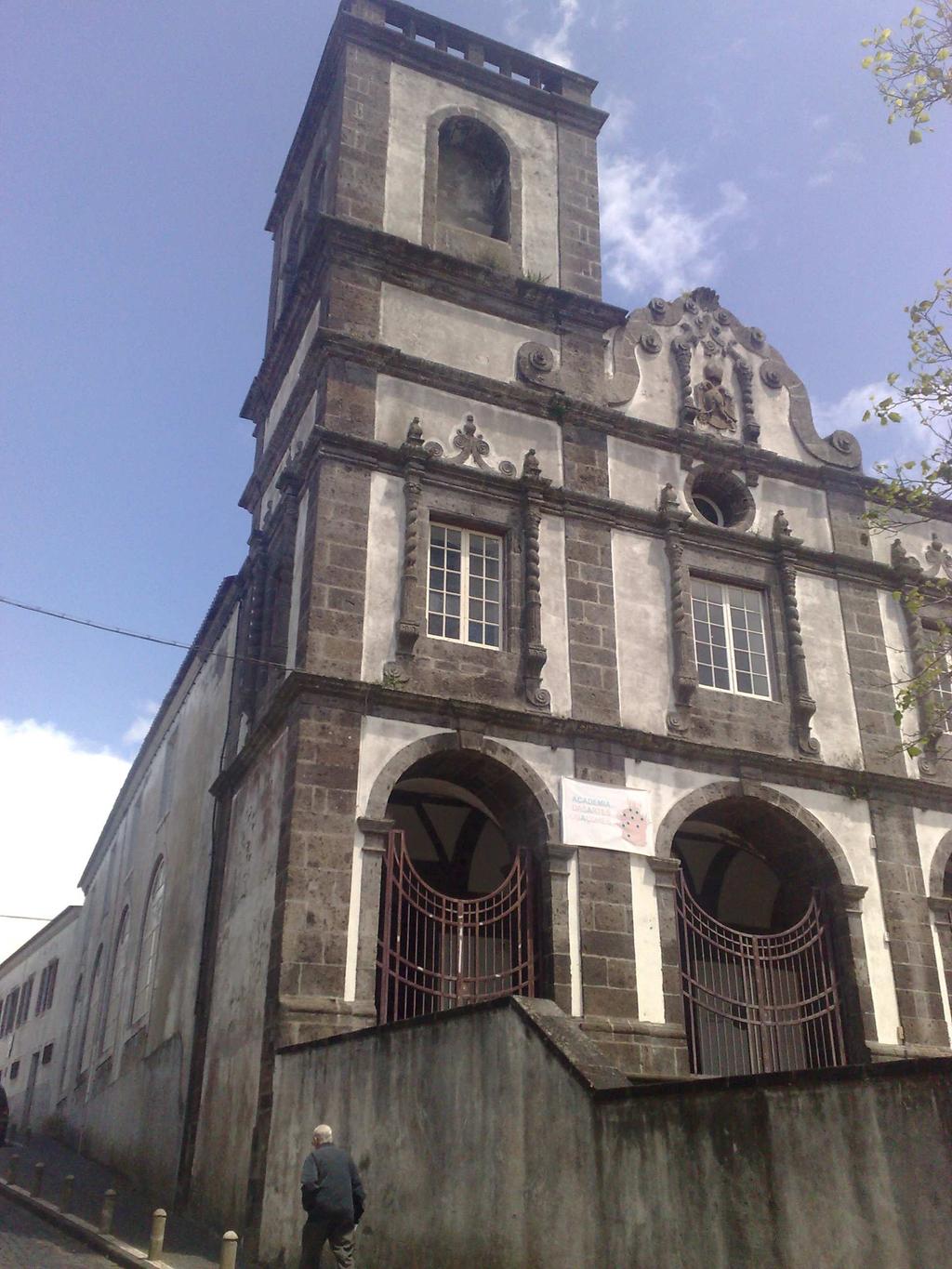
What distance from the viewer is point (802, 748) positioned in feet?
45.8

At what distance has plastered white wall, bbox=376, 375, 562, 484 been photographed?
1377 cm

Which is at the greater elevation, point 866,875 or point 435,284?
point 435,284

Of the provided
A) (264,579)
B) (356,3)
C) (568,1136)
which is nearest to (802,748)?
(264,579)

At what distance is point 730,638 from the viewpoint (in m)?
14.5

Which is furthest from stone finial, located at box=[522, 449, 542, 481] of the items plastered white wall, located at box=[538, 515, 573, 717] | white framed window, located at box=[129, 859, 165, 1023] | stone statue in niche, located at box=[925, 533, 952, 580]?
white framed window, located at box=[129, 859, 165, 1023]

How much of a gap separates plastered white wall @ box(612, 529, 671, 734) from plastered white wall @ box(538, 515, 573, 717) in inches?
27.2

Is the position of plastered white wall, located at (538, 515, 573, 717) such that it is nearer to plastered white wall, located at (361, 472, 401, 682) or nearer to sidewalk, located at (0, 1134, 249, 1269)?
plastered white wall, located at (361, 472, 401, 682)

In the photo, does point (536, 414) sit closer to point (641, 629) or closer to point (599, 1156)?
point (641, 629)

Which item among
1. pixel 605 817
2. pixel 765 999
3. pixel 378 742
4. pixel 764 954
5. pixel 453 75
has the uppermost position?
pixel 453 75

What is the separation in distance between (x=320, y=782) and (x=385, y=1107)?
11.9 feet

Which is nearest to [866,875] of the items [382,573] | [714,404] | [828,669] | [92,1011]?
[828,669]

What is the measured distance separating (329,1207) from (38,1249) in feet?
14.8

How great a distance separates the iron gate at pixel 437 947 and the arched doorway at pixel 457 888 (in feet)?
0.05

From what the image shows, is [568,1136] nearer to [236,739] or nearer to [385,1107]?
[385,1107]
